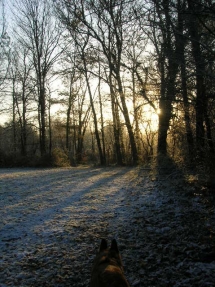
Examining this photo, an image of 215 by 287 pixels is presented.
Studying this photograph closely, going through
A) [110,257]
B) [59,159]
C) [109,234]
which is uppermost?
[59,159]

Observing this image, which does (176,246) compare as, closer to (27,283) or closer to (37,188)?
(27,283)

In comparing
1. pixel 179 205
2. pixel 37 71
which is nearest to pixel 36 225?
pixel 179 205

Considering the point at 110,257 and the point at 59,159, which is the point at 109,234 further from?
the point at 59,159

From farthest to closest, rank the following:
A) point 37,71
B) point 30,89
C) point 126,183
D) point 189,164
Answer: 1. point 30,89
2. point 37,71
3. point 126,183
4. point 189,164

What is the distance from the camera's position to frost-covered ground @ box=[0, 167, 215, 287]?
4426mm

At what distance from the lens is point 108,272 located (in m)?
2.55

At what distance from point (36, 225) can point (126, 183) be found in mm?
6257

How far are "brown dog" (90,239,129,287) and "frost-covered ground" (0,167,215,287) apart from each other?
134 cm

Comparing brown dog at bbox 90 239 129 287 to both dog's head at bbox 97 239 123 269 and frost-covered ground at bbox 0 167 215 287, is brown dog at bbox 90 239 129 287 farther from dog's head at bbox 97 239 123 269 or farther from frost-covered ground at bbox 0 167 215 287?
frost-covered ground at bbox 0 167 215 287

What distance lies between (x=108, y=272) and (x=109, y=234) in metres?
3.79

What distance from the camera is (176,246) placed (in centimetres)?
518

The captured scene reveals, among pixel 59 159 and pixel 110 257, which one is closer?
pixel 110 257

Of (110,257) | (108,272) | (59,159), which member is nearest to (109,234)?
(110,257)

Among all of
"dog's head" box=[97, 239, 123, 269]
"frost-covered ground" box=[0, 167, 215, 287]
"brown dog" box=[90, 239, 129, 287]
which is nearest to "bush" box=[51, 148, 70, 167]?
"frost-covered ground" box=[0, 167, 215, 287]
